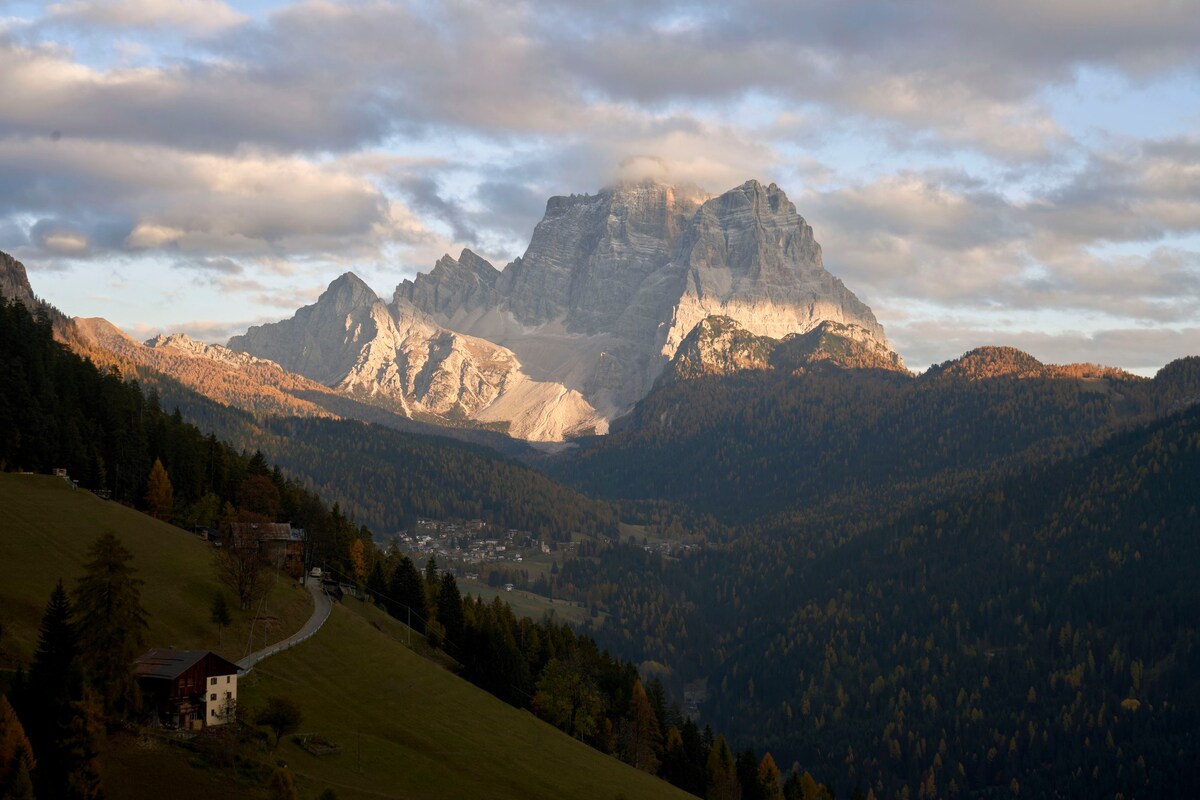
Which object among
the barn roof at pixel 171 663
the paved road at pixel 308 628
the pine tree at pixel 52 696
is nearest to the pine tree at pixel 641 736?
the paved road at pixel 308 628

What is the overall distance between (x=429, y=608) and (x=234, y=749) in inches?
2541

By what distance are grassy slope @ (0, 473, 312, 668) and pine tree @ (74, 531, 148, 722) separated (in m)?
4.64

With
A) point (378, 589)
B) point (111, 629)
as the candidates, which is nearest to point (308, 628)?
point (378, 589)

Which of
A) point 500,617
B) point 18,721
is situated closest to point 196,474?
point 500,617

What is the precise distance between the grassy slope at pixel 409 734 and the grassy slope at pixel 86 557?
15.5 ft

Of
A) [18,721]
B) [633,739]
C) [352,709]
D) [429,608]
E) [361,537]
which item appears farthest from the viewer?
[361,537]

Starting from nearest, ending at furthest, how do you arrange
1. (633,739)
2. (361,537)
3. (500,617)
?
(633,739) → (500,617) → (361,537)

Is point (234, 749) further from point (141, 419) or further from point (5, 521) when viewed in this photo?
point (141, 419)

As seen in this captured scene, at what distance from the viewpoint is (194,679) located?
263 feet

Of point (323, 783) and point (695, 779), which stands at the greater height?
point (323, 783)

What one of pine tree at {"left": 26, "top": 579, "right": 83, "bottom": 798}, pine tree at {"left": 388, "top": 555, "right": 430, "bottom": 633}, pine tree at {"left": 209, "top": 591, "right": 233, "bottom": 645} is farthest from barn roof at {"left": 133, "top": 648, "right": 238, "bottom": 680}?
pine tree at {"left": 388, "top": 555, "right": 430, "bottom": 633}

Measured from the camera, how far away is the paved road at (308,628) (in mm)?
95750

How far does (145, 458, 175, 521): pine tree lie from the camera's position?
137500mm

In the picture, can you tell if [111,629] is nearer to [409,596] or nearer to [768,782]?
[409,596]
